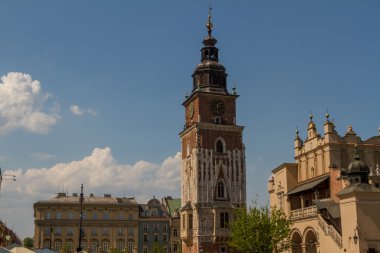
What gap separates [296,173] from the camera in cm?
6444

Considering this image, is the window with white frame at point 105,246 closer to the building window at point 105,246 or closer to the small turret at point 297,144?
A: the building window at point 105,246

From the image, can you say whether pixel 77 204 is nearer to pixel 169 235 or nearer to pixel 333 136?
pixel 169 235

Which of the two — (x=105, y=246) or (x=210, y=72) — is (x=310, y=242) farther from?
(x=105, y=246)

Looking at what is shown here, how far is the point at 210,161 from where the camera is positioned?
84312 mm

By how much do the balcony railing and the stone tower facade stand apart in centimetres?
2502

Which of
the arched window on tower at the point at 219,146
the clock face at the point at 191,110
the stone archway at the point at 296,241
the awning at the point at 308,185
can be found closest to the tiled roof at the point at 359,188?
the awning at the point at 308,185

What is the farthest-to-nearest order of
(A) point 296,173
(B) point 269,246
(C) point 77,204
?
(C) point 77,204
(A) point 296,173
(B) point 269,246

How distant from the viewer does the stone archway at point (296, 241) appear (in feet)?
183

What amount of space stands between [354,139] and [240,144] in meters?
29.5

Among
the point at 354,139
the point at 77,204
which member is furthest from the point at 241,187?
the point at 77,204

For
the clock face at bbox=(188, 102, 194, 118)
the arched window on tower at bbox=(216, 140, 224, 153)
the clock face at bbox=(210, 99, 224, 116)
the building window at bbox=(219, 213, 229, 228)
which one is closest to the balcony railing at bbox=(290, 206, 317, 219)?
the building window at bbox=(219, 213, 229, 228)

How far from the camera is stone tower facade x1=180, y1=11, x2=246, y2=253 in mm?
81188

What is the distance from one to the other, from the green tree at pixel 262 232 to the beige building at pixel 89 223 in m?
63.4

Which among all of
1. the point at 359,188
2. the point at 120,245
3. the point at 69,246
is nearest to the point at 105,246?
A: the point at 120,245
